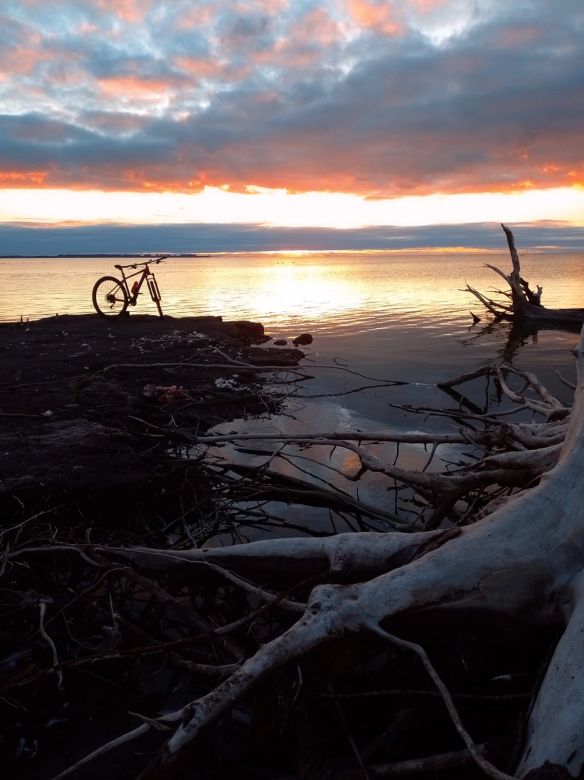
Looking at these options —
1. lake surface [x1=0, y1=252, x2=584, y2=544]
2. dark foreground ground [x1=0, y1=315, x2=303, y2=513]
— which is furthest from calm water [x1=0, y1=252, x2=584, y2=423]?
dark foreground ground [x1=0, y1=315, x2=303, y2=513]

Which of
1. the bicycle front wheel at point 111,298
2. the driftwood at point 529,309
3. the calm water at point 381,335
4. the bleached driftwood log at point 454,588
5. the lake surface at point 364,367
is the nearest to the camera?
the bleached driftwood log at point 454,588

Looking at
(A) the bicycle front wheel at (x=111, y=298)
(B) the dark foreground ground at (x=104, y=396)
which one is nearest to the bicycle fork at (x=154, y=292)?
(A) the bicycle front wheel at (x=111, y=298)

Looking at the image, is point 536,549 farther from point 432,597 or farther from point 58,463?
point 58,463

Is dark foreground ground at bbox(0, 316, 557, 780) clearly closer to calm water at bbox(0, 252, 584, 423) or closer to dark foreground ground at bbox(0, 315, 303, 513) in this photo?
dark foreground ground at bbox(0, 315, 303, 513)

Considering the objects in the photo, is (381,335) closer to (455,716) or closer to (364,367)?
(364,367)

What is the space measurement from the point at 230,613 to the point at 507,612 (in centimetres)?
169

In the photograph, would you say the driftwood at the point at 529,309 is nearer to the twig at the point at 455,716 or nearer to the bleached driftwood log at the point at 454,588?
the bleached driftwood log at the point at 454,588

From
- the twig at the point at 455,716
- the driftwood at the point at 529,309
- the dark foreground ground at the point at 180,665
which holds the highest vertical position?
the driftwood at the point at 529,309

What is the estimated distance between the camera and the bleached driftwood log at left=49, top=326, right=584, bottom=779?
206 centimetres

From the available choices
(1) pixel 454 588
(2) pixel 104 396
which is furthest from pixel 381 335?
(1) pixel 454 588

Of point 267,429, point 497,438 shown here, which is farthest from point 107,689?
point 267,429

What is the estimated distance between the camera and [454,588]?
99.0 inches

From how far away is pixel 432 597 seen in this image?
249cm

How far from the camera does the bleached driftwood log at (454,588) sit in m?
2.06
